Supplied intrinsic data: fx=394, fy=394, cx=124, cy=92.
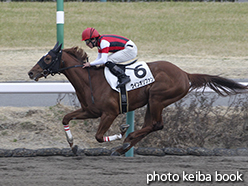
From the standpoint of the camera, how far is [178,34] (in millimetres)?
15258

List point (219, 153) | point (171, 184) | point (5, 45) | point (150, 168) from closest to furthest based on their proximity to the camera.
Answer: point (171, 184) → point (150, 168) → point (219, 153) → point (5, 45)

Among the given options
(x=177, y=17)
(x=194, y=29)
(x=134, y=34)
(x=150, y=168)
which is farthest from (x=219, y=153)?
(x=177, y=17)

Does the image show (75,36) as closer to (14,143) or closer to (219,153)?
(14,143)

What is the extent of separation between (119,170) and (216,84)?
183cm

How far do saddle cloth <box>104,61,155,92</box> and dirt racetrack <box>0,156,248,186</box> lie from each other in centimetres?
88

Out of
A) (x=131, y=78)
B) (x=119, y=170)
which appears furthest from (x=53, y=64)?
(x=119, y=170)

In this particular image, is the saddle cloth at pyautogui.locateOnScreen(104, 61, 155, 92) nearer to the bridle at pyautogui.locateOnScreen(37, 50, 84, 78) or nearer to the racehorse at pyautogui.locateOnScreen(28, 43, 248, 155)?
the racehorse at pyautogui.locateOnScreen(28, 43, 248, 155)

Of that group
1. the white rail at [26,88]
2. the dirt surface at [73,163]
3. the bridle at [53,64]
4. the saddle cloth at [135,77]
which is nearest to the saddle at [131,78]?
the saddle cloth at [135,77]

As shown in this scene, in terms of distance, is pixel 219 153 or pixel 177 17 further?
pixel 177 17

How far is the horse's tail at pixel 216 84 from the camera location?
506 cm

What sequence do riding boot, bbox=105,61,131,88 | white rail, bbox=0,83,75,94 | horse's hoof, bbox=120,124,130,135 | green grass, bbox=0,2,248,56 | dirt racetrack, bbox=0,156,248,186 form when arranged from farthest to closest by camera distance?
green grass, bbox=0,2,248,56, white rail, bbox=0,83,75,94, horse's hoof, bbox=120,124,130,135, riding boot, bbox=105,61,131,88, dirt racetrack, bbox=0,156,248,186

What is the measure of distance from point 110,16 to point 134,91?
43.8 feet

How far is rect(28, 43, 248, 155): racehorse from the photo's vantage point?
4.67 metres

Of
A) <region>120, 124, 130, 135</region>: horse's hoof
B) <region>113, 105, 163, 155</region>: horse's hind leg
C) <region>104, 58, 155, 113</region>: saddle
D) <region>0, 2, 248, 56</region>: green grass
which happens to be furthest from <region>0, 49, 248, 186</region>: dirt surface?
<region>0, 2, 248, 56</region>: green grass
